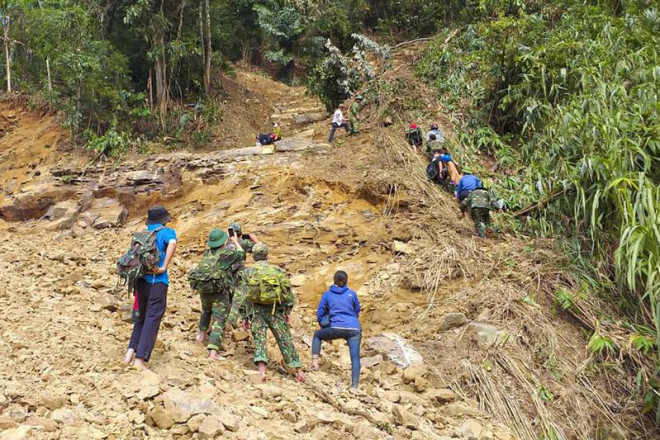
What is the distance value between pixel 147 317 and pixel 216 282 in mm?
1039

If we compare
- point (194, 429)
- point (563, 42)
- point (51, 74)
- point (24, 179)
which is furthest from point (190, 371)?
point (51, 74)

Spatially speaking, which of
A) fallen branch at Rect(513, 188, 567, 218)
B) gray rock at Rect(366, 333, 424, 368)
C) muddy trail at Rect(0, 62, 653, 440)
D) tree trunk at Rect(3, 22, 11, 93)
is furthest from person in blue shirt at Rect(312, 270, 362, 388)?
tree trunk at Rect(3, 22, 11, 93)

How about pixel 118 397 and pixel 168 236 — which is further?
pixel 168 236

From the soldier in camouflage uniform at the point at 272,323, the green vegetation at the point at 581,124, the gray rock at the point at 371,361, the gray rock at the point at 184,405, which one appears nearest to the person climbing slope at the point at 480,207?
the green vegetation at the point at 581,124

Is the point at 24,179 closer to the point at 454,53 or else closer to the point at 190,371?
the point at 190,371

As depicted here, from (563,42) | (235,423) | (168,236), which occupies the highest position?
(563,42)

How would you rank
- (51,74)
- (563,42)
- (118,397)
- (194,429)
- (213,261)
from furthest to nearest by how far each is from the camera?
(51,74) → (563,42) → (213,261) → (118,397) → (194,429)

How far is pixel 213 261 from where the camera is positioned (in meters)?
5.61

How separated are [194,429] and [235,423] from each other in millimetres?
296

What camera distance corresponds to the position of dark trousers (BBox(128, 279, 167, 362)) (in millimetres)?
4586

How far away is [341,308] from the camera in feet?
17.4

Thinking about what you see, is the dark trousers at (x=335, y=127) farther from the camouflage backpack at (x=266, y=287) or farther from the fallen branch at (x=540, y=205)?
the camouflage backpack at (x=266, y=287)

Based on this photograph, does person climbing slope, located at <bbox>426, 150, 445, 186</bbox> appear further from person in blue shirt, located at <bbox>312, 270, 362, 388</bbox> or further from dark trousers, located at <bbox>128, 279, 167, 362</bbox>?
dark trousers, located at <bbox>128, 279, 167, 362</bbox>

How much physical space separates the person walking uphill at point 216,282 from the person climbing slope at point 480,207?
4294 millimetres
